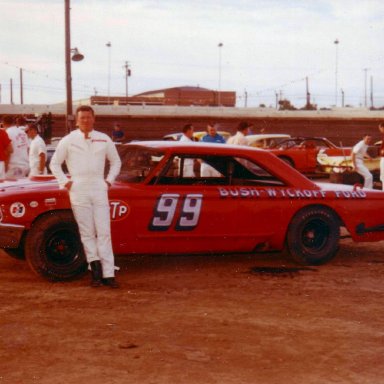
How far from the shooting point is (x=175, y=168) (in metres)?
8.01

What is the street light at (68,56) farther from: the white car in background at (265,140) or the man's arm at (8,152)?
the man's arm at (8,152)

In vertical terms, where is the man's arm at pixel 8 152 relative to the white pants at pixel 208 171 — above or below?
above

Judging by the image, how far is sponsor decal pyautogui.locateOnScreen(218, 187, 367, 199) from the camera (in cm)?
800

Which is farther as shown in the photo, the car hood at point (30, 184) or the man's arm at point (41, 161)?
the man's arm at point (41, 161)

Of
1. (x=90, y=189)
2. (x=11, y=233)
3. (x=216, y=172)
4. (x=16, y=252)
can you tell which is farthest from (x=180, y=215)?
(x=16, y=252)

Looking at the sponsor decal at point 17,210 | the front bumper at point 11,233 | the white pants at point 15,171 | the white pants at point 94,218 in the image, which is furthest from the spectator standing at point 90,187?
the white pants at point 15,171

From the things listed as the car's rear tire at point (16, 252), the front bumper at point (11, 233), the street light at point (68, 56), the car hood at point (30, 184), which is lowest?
the car's rear tire at point (16, 252)

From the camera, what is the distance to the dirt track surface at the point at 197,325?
4707mm

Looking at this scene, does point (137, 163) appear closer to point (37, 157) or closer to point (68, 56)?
point (37, 157)

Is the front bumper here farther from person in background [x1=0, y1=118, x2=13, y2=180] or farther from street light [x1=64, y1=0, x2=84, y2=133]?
street light [x1=64, y1=0, x2=84, y2=133]

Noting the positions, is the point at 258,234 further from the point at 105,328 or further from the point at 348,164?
the point at 348,164

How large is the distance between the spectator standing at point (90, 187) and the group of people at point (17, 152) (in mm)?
4078

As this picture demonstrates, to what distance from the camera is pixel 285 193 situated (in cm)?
820

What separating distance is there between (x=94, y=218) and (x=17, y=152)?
4874 mm
